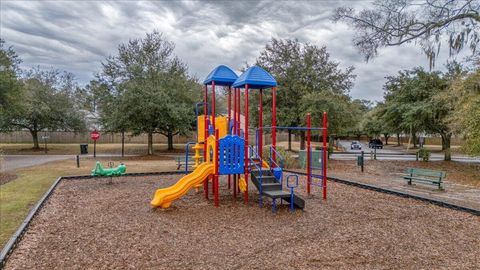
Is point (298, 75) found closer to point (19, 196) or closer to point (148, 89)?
point (148, 89)

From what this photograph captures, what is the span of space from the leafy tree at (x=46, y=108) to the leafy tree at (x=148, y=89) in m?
6.70

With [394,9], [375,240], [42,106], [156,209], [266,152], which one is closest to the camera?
[375,240]

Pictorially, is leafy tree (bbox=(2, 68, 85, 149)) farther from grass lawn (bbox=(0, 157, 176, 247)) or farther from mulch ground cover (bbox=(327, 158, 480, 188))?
mulch ground cover (bbox=(327, 158, 480, 188))

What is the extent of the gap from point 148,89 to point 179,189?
49.6 ft

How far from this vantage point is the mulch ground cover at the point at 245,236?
4.12 metres

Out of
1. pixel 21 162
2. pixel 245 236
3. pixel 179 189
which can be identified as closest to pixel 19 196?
pixel 179 189

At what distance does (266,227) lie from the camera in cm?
562

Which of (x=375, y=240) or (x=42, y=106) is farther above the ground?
(x=42, y=106)

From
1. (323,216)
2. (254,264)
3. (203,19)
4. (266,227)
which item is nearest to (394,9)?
(203,19)

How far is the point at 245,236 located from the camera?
202 inches

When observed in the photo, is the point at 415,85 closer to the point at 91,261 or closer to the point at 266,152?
the point at 266,152

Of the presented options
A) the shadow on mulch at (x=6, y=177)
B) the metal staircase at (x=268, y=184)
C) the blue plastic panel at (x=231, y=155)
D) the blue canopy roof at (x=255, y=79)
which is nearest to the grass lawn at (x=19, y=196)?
the shadow on mulch at (x=6, y=177)

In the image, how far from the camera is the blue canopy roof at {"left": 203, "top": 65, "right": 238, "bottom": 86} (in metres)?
8.54

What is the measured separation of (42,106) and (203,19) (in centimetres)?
1881
